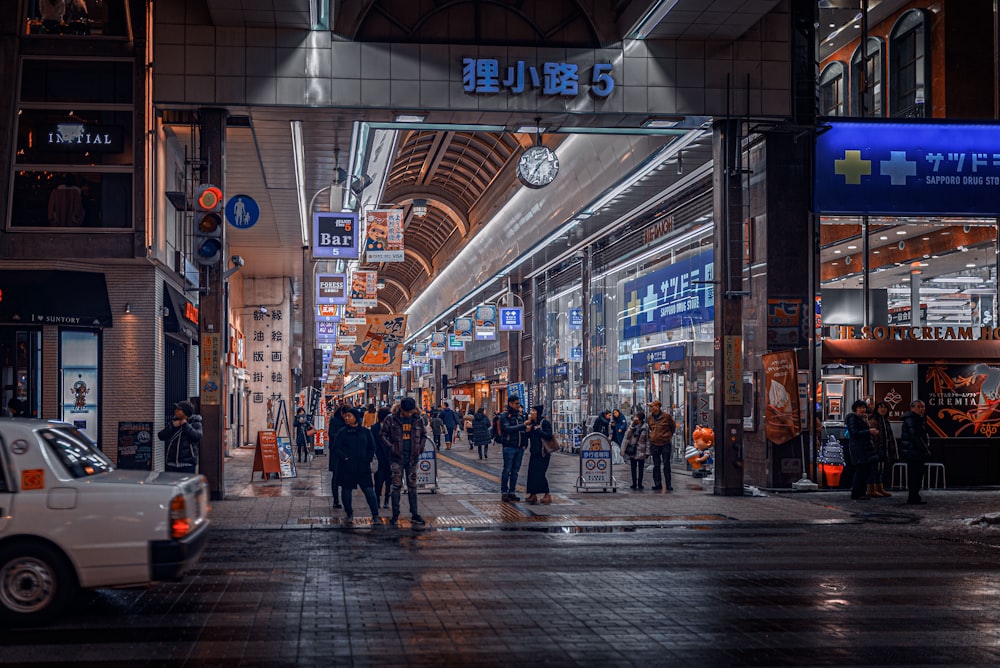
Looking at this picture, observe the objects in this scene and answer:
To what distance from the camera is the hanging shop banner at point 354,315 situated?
46816mm

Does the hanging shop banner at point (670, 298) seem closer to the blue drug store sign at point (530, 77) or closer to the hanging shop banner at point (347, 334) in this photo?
the blue drug store sign at point (530, 77)

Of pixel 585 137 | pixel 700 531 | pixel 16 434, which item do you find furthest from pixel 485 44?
pixel 16 434

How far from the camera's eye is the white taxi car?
8.22 m

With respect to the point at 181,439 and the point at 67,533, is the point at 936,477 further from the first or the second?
the point at 67,533

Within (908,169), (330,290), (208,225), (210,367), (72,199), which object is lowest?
(210,367)

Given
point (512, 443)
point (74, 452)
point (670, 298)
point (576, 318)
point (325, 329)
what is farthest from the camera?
point (325, 329)

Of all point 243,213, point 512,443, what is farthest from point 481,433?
point 512,443

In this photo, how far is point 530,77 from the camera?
61.4ft

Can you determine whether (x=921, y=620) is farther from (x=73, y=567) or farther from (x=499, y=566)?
(x=73, y=567)

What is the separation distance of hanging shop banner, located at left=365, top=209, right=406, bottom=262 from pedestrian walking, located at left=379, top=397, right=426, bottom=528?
504 inches

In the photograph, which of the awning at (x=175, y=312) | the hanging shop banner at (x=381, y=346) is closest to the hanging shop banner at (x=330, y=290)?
the hanging shop banner at (x=381, y=346)

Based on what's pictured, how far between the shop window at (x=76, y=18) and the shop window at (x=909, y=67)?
14.8 m

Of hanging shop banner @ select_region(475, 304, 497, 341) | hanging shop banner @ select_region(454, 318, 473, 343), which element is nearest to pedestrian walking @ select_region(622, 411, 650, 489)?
hanging shop banner @ select_region(475, 304, 497, 341)

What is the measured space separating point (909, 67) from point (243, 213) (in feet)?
43.9
